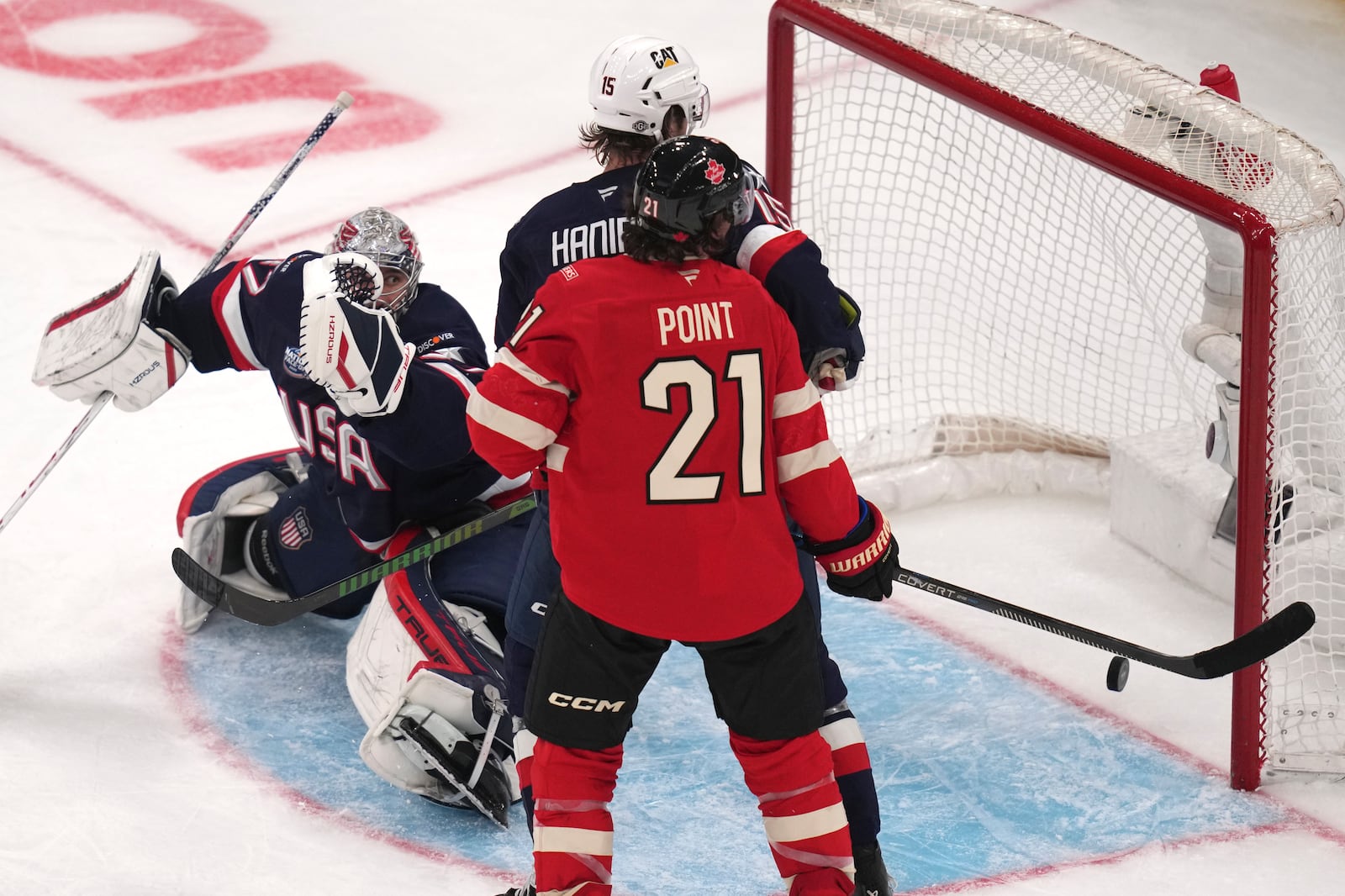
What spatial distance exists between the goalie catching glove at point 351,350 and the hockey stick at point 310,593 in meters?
0.38

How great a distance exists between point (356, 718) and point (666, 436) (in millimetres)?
1190

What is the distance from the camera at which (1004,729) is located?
273 centimetres

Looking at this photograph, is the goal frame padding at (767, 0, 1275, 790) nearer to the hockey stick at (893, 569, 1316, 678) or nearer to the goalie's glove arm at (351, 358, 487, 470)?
the hockey stick at (893, 569, 1316, 678)

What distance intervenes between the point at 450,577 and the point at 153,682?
58 centimetres

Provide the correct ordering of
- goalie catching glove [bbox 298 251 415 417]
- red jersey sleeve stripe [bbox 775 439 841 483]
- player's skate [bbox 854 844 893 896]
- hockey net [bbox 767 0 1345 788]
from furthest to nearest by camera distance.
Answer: hockey net [bbox 767 0 1345 788], goalie catching glove [bbox 298 251 415 417], player's skate [bbox 854 844 893 896], red jersey sleeve stripe [bbox 775 439 841 483]

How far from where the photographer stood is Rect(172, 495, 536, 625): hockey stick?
8.74ft

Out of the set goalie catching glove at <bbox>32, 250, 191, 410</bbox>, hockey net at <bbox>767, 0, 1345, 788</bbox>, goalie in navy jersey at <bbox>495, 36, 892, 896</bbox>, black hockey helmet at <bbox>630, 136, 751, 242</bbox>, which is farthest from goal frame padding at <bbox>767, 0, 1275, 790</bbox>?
goalie catching glove at <bbox>32, 250, 191, 410</bbox>

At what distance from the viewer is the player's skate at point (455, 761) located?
2447 mm

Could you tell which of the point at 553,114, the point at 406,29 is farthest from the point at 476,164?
the point at 406,29

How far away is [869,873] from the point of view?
7.05 feet

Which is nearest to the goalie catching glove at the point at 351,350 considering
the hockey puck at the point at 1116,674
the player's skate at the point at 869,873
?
the player's skate at the point at 869,873

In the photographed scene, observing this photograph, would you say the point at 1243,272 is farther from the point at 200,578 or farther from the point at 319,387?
the point at 200,578

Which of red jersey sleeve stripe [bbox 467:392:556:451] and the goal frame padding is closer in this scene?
red jersey sleeve stripe [bbox 467:392:556:451]

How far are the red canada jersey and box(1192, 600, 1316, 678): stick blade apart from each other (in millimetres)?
730
